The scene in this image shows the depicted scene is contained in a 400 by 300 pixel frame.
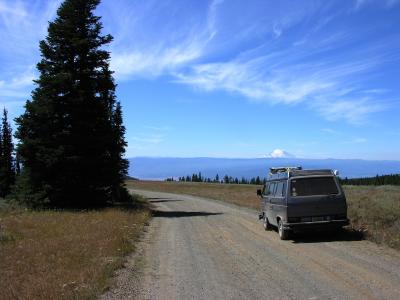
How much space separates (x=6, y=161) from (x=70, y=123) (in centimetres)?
5501

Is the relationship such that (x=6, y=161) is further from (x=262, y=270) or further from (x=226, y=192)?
(x=262, y=270)

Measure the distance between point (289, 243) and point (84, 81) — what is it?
2087 centimetres

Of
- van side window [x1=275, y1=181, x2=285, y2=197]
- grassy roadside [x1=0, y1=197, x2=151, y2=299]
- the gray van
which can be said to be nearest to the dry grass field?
grassy roadside [x1=0, y1=197, x2=151, y2=299]

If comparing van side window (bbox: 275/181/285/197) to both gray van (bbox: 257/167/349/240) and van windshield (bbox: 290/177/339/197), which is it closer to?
gray van (bbox: 257/167/349/240)

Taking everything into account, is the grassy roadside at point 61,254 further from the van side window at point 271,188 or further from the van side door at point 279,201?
the van side window at point 271,188

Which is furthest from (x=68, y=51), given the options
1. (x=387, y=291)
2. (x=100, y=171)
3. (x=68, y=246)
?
(x=387, y=291)

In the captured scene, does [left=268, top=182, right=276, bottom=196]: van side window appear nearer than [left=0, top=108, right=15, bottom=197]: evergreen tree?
Yes

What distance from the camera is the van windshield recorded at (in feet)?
54.1

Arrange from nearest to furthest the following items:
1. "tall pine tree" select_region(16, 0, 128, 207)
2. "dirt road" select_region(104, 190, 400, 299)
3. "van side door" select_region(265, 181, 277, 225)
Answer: "dirt road" select_region(104, 190, 400, 299) < "van side door" select_region(265, 181, 277, 225) < "tall pine tree" select_region(16, 0, 128, 207)

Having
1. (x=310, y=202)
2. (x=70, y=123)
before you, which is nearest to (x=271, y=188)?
(x=310, y=202)

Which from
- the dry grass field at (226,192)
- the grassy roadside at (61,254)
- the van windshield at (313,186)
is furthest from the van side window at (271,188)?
the dry grass field at (226,192)

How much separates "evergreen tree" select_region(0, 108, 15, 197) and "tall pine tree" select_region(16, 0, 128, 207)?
4691 centimetres

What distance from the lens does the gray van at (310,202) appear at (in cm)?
1599

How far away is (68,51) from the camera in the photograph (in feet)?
107
